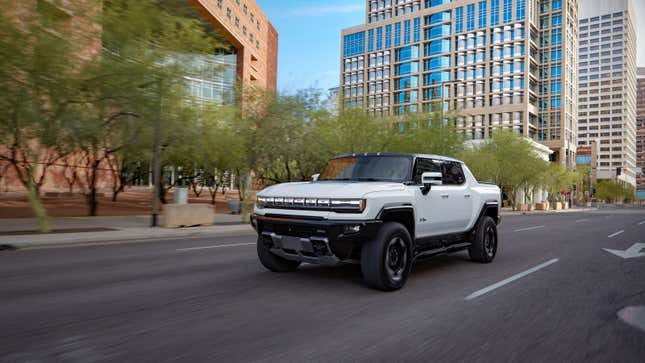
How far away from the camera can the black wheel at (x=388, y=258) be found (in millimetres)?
5293

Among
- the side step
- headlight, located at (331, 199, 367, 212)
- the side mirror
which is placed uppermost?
A: the side mirror

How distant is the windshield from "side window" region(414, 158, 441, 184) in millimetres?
142

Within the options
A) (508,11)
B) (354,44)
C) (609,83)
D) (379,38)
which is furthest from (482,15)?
(609,83)

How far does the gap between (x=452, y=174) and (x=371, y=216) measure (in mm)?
2784

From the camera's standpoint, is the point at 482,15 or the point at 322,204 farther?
the point at 482,15

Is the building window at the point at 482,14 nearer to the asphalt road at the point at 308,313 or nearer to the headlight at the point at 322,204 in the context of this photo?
the asphalt road at the point at 308,313

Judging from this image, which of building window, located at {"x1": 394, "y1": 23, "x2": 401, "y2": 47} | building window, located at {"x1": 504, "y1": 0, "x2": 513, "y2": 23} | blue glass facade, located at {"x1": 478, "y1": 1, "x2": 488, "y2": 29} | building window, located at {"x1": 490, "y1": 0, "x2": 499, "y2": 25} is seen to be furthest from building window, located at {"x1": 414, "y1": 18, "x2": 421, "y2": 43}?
building window, located at {"x1": 504, "y1": 0, "x2": 513, "y2": 23}

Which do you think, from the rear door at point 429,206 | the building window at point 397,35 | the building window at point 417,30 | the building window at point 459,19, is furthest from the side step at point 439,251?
the building window at point 397,35

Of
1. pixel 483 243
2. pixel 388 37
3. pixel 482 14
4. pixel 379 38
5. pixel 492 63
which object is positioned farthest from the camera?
pixel 379 38

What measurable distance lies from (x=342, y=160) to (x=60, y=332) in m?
4.60

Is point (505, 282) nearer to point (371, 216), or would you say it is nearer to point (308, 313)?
point (371, 216)

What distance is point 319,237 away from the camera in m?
5.20

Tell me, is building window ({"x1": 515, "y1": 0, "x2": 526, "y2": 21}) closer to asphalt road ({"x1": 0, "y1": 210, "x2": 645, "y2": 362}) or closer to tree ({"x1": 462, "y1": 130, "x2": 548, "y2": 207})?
tree ({"x1": 462, "y1": 130, "x2": 548, "y2": 207})

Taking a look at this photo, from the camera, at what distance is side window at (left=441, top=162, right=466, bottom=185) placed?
23.7ft
